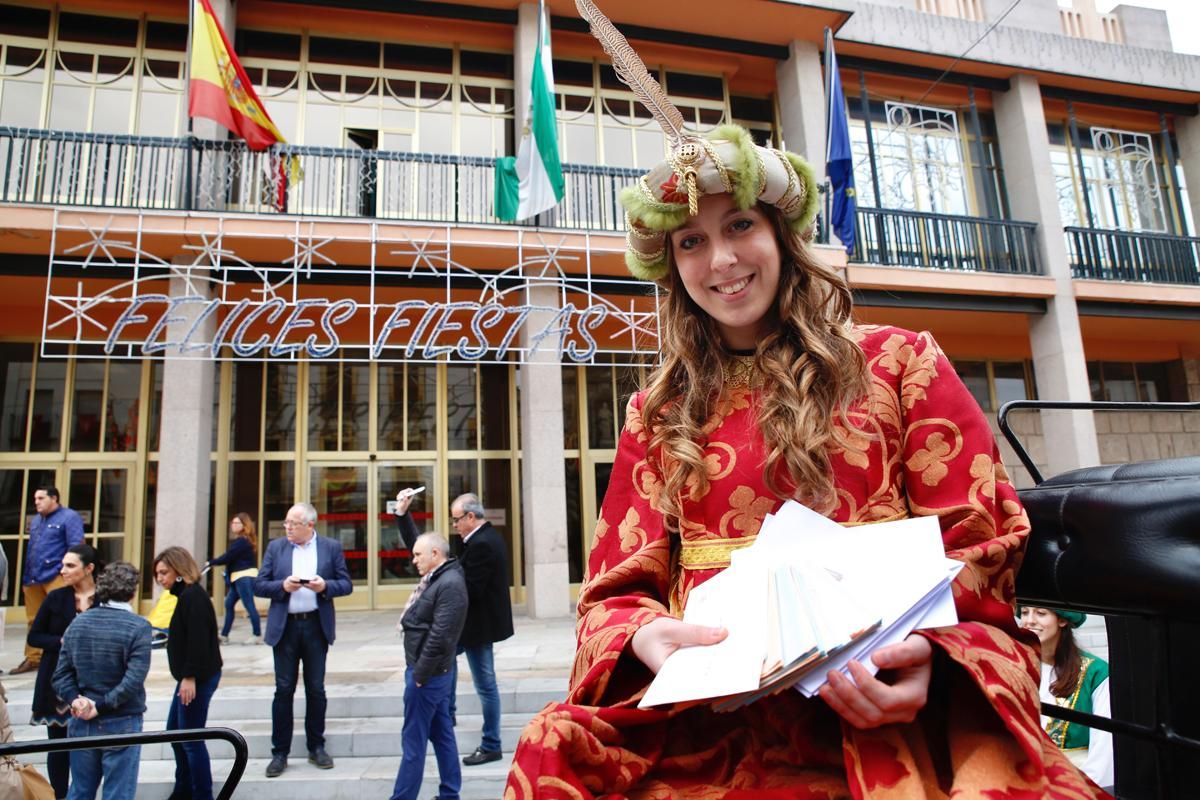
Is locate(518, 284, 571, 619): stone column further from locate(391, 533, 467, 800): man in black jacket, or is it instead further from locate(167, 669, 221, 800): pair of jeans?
locate(167, 669, 221, 800): pair of jeans

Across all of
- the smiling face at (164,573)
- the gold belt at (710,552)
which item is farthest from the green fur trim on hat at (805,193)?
the smiling face at (164,573)

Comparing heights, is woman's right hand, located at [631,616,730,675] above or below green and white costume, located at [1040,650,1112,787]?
above

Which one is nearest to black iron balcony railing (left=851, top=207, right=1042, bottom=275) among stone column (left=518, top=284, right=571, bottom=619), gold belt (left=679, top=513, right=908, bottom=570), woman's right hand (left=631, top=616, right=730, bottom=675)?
Answer: stone column (left=518, top=284, right=571, bottom=619)

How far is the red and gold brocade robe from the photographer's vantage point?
115 cm

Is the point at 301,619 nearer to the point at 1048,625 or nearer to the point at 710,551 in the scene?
the point at 1048,625

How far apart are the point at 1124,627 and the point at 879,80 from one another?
14.2 metres

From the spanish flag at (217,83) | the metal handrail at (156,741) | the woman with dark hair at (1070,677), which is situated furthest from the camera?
the spanish flag at (217,83)

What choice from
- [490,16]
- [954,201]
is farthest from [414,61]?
[954,201]

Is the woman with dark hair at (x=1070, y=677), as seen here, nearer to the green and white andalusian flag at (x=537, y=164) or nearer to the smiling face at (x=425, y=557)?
the smiling face at (x=425, y=557)

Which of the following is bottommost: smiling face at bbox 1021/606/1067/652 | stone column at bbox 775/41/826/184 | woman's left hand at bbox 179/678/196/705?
woman's left hand at bbox 179/678/196/705

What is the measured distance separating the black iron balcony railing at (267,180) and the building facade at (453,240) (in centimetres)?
5

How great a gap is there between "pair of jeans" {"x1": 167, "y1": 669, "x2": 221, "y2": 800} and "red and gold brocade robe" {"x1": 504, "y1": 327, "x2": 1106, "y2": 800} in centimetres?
485

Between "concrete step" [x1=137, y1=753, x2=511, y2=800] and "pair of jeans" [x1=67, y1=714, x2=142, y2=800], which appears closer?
"pair of jeans" [x1=67, y1=714, x2=142, y2=800]

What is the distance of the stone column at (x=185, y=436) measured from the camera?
9875 mm
